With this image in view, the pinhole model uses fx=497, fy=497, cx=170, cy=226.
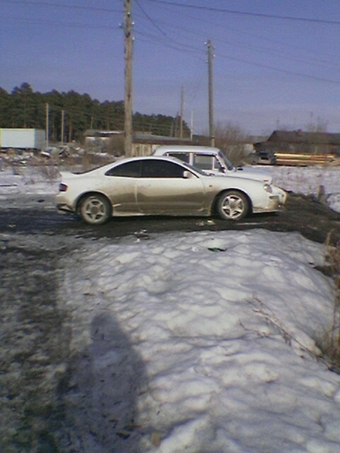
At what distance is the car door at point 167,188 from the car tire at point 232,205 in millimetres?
428

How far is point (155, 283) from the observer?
6148 millimetres

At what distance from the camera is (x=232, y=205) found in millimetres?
10562

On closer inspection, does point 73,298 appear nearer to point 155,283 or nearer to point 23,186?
point 155,283

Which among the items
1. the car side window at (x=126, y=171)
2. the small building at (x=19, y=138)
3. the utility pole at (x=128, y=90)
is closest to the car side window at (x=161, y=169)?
the car side window at (x=126, y=171)

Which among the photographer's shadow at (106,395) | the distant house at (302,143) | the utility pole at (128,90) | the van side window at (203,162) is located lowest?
the photographer's shadow at (106,395)

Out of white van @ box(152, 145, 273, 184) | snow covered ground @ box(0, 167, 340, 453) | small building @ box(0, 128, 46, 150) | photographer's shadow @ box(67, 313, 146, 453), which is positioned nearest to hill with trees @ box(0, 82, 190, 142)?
small building @ box(0, 128, 46, 150)

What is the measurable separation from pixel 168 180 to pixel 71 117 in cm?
8734

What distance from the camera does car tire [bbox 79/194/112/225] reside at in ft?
34.0

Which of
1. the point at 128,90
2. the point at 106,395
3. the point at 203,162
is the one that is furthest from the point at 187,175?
the point at 128,90

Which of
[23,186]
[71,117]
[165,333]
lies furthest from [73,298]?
[71,117]

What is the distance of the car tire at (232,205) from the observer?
10.5m

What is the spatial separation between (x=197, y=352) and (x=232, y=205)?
6.55m

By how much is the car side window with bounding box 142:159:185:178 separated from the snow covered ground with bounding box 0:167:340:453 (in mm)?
3202

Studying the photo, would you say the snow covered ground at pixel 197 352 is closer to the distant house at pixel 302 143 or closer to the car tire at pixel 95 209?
the car tire at pixel 95 209
